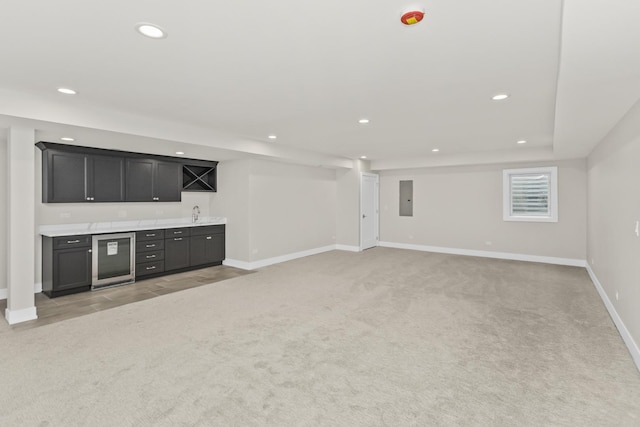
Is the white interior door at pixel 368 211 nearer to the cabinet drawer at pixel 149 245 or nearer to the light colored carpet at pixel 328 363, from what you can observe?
the light colored carpet at pixel 328 363

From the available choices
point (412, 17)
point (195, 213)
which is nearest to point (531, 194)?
point (412, 17)

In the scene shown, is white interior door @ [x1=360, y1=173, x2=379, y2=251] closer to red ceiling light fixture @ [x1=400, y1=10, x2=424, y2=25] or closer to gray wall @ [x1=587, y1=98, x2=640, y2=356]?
gray wall @ [x1=587, y1=98, x2=640, y2=356]

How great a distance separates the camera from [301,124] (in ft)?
14.5

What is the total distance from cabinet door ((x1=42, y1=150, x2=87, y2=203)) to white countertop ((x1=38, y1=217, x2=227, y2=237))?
44 centimetres

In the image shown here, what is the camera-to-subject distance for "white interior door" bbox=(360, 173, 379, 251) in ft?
27.6

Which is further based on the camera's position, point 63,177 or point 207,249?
point 207,249

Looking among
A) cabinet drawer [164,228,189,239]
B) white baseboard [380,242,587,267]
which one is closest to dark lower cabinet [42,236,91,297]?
cabinet drawer [164,228,189,239]

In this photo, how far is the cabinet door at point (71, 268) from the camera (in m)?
4.48

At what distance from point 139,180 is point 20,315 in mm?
2595

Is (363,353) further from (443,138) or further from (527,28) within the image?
(443,138)

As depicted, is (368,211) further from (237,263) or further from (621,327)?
(621,327)

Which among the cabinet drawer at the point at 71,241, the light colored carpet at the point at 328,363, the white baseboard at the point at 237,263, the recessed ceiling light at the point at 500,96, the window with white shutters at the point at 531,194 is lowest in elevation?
the light colored carpet at the point at 328,363

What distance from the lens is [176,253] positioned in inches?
230

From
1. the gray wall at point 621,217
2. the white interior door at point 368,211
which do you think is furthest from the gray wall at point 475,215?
the gray wall at point 621,217
